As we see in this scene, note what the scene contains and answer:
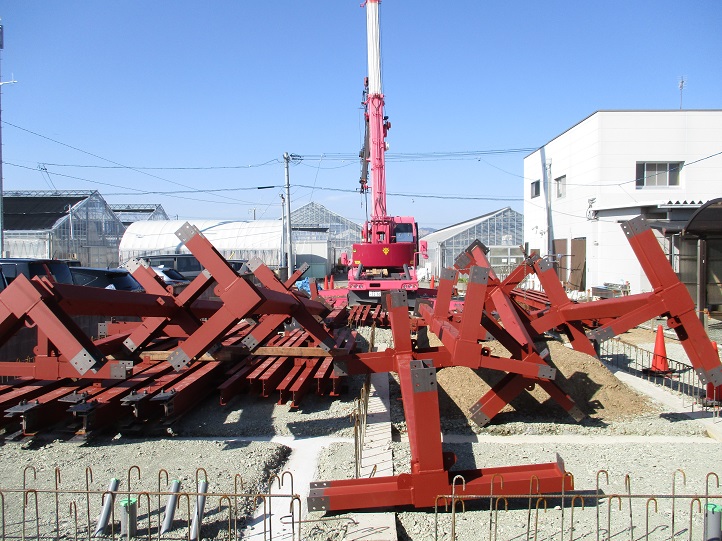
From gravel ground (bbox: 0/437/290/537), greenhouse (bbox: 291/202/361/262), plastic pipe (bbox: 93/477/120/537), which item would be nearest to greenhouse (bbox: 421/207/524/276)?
greenhouse (bbox: 291/202/361/262)

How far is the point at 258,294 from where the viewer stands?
515cm

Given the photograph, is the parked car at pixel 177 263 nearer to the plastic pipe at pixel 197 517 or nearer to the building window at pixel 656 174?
the building window at pixel 656 174

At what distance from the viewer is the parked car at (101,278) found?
1263 cm

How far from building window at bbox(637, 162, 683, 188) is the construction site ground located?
1617cm

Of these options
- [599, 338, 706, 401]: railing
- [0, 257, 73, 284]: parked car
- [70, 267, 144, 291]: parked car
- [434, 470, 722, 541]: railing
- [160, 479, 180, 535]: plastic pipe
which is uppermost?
[0, 257, 73, 284]: parked car

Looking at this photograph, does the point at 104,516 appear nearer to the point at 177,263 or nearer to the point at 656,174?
the point at 177,263

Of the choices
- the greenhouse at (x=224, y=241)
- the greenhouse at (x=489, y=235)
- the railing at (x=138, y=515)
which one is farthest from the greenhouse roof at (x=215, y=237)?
the railing at (x=138, y=515)

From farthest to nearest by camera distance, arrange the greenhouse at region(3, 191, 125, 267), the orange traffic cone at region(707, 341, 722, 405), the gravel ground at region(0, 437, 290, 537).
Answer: the greenhouse at region(3, 191, 125, 267) < the orange traffic cone at region(707, 341, 722, 405) < the gravel ground at region(0, 437, 290, 537)

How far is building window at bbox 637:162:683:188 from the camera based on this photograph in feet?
71.4

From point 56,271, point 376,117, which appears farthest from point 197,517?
point 376,117

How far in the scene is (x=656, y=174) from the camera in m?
21.9

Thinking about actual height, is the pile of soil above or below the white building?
below

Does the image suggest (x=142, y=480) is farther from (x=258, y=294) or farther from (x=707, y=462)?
(x=707, y=462)

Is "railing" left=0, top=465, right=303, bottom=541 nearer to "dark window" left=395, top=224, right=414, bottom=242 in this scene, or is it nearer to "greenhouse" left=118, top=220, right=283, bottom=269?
"dark window" left=395, top=224, right=414, bottom=242
